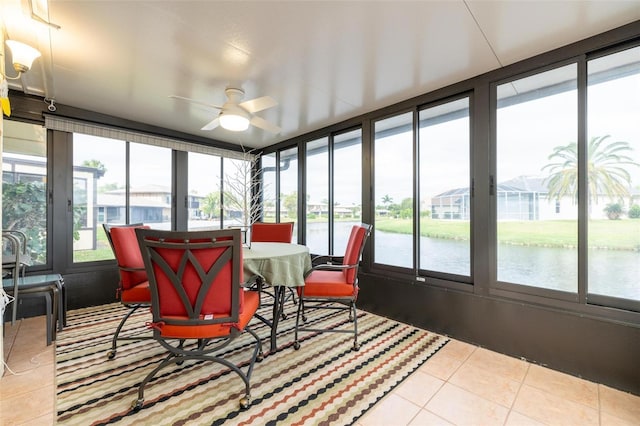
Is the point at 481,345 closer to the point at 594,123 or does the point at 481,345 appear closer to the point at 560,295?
the point at 560,295

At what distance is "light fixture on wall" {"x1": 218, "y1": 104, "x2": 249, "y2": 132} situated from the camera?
258 centimetres

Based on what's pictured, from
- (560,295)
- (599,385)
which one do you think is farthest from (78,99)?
(599,385)

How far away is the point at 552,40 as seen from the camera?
2.04 meters

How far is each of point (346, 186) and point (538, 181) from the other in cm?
223

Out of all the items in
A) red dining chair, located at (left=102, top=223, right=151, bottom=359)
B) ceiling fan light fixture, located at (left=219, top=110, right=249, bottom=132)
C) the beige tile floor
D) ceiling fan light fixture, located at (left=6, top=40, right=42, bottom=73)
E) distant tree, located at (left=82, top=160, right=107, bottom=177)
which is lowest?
the beige tile floor

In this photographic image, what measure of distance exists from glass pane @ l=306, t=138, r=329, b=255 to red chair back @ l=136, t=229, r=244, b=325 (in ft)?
8.96

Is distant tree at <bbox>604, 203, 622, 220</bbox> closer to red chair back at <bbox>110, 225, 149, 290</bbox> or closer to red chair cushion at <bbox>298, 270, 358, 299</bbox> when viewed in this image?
red chair cushion at <bbox>298, 270, 358, 299</bbox>

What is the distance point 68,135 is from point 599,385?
5.78 m

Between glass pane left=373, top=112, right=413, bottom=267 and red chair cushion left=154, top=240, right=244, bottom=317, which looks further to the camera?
glass pane left=373, top=112, right=413, bottom=267

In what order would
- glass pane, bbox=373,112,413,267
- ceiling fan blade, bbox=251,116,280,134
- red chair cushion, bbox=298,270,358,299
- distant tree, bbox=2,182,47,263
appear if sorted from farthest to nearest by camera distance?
glass pane, bbox=373,112,413,267
distant tree, bbox=2,182,47,263
ceiling fan blade, bbox=251,116,280,134
red chair cushion, bbox=298,270,358,299

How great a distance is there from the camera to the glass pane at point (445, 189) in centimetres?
278

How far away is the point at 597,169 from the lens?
205cm

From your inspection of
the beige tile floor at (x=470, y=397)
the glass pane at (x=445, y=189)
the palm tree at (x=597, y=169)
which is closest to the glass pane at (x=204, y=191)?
the beige tile floor at (x=470, y=397)

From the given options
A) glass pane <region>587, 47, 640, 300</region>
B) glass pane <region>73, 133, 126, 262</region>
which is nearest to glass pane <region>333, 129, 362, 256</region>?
glass pane <region>587, 47, 640, 300</region>
